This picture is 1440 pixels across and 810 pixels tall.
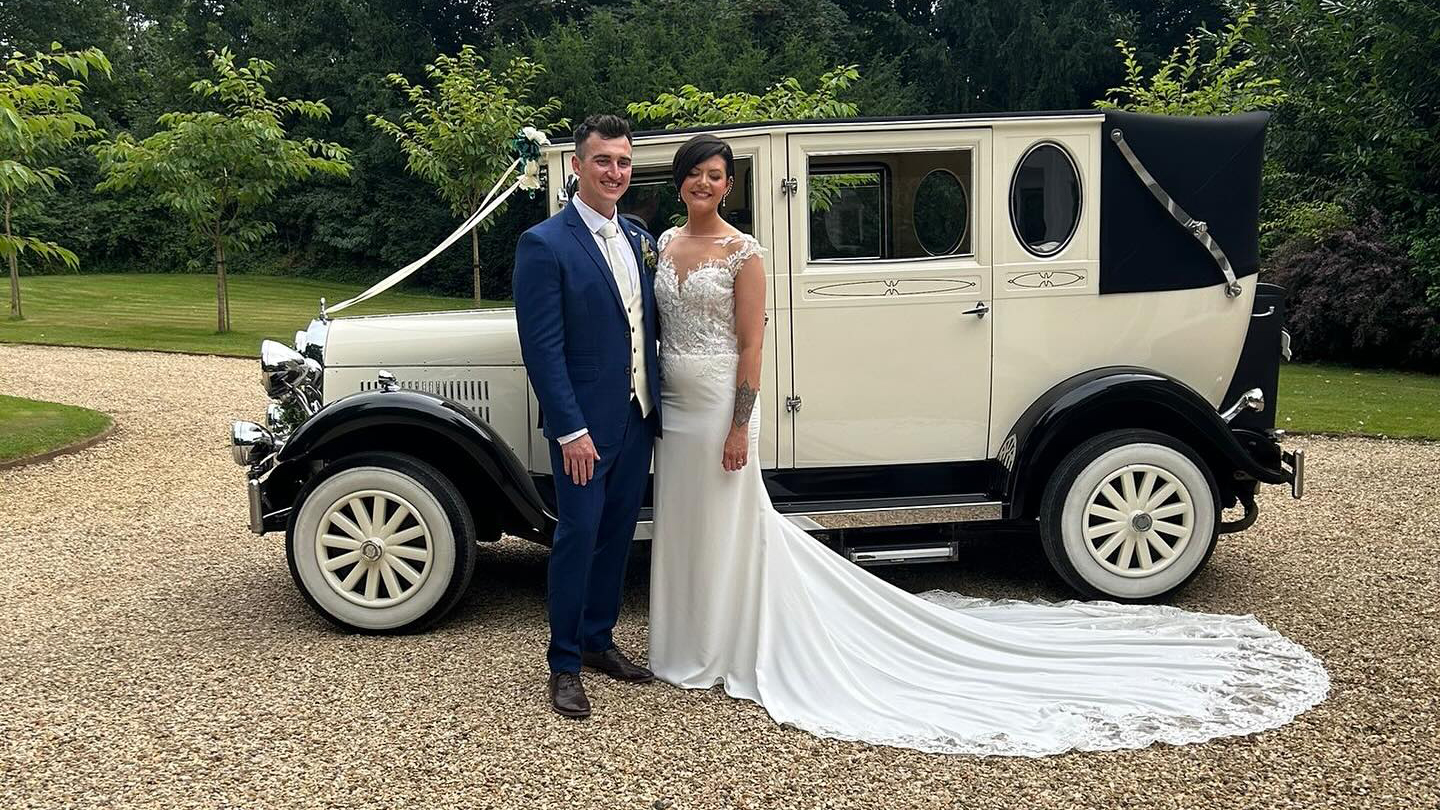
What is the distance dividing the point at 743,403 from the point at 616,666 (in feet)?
3.80

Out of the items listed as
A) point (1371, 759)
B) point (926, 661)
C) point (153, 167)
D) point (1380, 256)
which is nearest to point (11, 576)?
point (926, 661)

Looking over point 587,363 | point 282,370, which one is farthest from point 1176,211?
point 282,370

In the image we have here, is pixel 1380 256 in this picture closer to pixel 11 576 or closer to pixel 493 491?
pixel 493 491

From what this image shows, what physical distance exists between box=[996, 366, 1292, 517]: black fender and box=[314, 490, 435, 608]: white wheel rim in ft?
8.60

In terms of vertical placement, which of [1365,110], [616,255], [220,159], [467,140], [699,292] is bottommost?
[699,292]

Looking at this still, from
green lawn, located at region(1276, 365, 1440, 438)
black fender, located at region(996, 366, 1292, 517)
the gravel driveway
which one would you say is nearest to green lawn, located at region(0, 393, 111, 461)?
the gravel driveway

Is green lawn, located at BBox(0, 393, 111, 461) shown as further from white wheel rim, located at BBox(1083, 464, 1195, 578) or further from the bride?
white wheel rim, located at BBox(1083, 464, 1195, 578)

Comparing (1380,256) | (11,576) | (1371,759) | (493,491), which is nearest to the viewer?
(1371,759)

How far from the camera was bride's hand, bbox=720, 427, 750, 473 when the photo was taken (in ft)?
14.2

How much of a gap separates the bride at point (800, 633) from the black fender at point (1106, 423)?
2.79 feet

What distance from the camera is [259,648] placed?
502cm

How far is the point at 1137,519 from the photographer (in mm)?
5352

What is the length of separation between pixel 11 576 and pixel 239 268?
3128cm

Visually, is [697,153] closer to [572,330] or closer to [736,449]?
[572,330]
